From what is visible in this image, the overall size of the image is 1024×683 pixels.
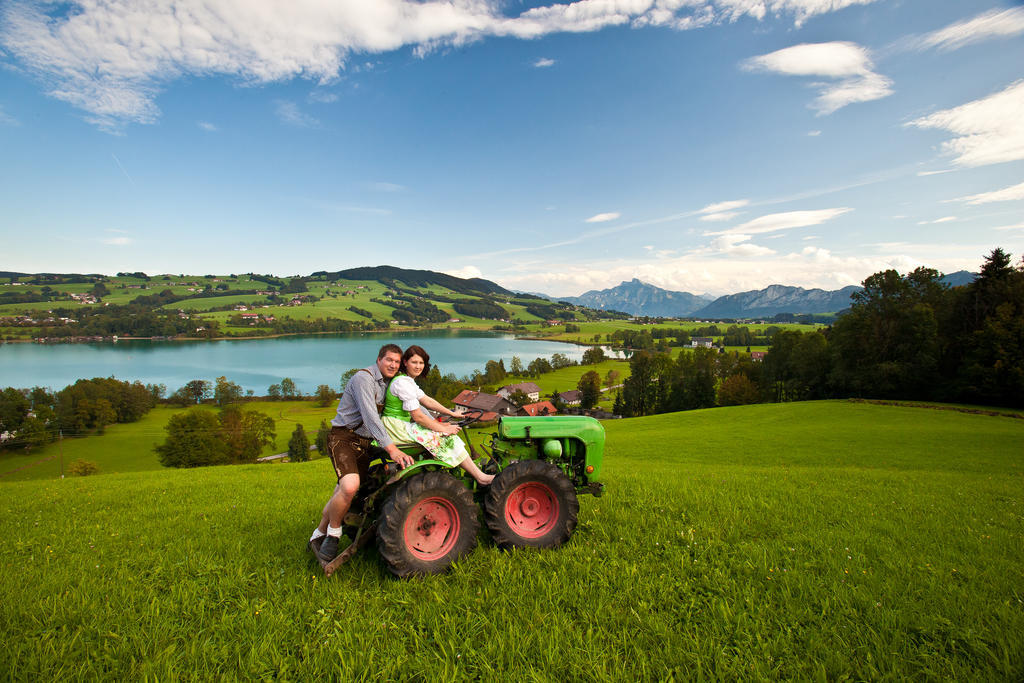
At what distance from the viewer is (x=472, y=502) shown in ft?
12.7

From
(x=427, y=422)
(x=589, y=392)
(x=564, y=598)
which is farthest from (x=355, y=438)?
(x=589, y=392)

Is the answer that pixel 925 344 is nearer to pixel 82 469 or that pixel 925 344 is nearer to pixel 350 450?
pixel 350 450

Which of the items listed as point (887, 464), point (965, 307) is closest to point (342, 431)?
point (887, 464)

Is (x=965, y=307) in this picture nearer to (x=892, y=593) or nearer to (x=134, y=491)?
(x=892, y=593)

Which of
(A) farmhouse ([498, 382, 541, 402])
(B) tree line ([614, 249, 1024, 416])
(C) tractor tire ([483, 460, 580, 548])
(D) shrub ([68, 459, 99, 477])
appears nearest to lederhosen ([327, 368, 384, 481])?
(C) tractor tire ([483, 460, 580, 548])

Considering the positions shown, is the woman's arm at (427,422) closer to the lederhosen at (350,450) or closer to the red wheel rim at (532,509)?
the lederhosen at (350,450)

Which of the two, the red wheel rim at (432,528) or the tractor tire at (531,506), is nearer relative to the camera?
the red wheel rim at (432,528)

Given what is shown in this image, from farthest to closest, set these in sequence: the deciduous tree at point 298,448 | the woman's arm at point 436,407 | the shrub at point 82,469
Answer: the deciduous tree at point 298,448 → the shrub at point 82,469 → the woman's arm at point 436,407

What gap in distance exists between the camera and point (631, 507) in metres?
5.23

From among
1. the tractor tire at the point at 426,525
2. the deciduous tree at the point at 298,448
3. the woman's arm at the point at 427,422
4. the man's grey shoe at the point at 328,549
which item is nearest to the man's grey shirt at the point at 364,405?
the woman's arm at the point at 427,422

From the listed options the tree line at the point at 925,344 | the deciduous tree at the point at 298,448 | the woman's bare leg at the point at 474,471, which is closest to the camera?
the woman's bare leg at the point at 474,471

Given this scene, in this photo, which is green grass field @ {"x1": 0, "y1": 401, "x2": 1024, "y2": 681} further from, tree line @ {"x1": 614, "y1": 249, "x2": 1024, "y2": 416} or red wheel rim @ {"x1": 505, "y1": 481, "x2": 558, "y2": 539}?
tree line @ {"x1": 614, "y1": 249, "x2": 1024, "y2": 416}

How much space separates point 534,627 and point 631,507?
9.48ft

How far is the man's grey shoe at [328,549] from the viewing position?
12.0 feet
